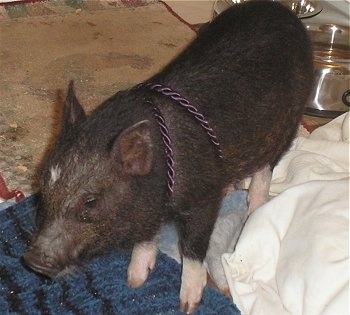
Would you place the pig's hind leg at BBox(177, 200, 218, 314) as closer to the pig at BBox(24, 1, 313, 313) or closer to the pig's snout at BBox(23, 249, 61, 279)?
the pig at BBox(24, 1, 313, 313)

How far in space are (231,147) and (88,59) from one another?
49.9 inches

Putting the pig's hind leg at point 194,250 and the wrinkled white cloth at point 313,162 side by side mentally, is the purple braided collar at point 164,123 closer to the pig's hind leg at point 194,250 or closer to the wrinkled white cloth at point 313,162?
the pig's hind leg at point 194,250

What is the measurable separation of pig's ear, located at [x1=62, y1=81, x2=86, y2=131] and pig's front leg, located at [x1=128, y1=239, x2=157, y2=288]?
42cm

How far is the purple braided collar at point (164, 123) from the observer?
1.61 meters

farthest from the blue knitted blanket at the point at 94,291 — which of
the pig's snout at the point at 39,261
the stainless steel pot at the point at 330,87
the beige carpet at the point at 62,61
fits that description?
the stainless steel pot at the point at 330,87

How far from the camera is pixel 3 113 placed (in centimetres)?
253

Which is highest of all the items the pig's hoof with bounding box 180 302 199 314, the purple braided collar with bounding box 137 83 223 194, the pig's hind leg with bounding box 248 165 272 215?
the purple braided collar with bounding box 137 83 223 194

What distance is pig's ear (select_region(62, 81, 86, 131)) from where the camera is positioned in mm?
1590

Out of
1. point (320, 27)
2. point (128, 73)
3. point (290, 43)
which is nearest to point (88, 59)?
point (128, 73)

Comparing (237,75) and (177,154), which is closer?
(177,154)

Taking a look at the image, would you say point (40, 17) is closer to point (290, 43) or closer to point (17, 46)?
point (17, 46)

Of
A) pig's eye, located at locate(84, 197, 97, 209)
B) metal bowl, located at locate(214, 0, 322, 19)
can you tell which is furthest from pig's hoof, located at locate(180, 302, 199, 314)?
metal bowl, located at locate(214, 0, 322, 19)

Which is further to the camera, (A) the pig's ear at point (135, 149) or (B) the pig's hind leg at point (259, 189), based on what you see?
(B) the pig's hind leg at point (259, 189)

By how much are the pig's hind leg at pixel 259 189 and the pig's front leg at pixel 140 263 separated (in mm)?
348
